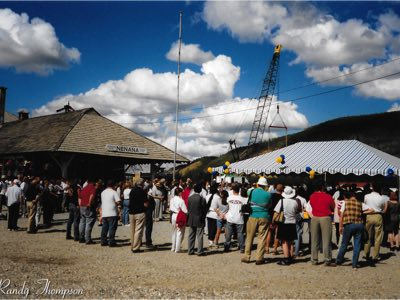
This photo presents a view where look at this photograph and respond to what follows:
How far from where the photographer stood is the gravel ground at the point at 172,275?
6.01 meters

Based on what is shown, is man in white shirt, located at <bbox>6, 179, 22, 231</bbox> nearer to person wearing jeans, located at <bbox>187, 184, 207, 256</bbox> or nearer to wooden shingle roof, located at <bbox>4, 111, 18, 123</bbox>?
person wearing jeans, located at <bbox>187, 184, 207, 256</bbox>

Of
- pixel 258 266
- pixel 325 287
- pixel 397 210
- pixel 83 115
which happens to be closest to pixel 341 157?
pixel 397 210

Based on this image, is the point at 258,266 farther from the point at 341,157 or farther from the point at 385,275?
the point at 341,157

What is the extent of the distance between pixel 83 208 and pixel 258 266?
5.34 m

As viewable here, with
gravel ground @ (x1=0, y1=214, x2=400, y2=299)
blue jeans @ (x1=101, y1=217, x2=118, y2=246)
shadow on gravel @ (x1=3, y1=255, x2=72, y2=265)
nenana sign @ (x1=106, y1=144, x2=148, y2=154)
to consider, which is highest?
nenana sign @ (x1=106, y1=144, x2=148, y2=154)

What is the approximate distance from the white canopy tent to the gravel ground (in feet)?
18.0

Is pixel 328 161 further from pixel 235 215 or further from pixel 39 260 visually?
pixel 39 260

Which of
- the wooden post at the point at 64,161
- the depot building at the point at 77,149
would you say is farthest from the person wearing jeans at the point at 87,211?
the wooden post at the point at 64,161

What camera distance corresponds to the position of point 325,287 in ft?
21.2

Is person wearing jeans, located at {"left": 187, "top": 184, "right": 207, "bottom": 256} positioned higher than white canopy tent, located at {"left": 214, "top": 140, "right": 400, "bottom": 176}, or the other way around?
white canopy tent, located at {"left": 214, "top": 140, "right": 400, "bottom": 176}

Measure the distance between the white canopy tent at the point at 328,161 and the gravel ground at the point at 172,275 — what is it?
216 inches

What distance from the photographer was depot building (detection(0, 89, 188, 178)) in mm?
22297

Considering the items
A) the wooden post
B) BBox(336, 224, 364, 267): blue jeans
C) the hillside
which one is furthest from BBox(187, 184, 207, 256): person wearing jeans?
the hillside

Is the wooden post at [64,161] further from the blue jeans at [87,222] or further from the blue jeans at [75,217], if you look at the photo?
the blue jeans at [87,222]
